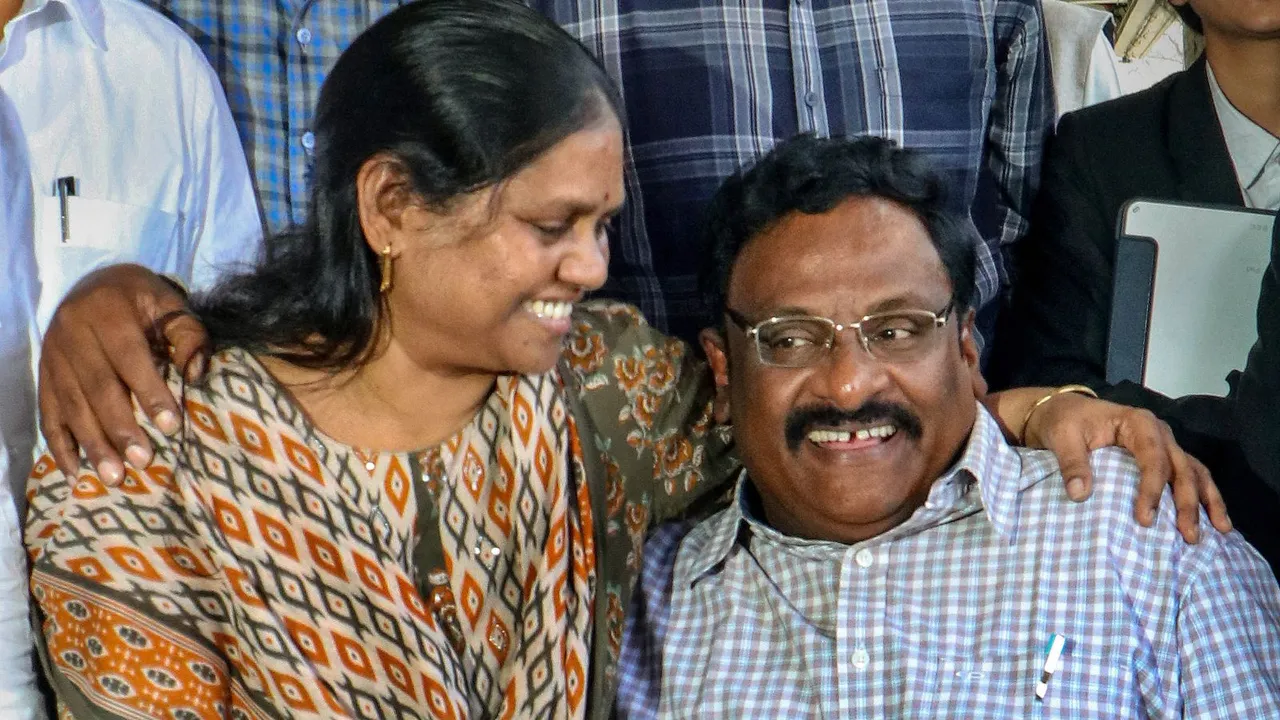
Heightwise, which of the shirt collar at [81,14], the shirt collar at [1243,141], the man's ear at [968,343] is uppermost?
the shirt collar at [81,14]

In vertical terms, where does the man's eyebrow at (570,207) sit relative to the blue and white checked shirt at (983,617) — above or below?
above

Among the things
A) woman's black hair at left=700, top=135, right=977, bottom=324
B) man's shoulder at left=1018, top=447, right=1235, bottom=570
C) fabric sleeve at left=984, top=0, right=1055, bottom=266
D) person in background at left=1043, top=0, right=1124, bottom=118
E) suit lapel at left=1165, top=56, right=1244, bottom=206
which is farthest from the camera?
person in background at left=1043, top=0, right=1124, bottom=118

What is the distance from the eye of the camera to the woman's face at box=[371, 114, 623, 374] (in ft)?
5.73

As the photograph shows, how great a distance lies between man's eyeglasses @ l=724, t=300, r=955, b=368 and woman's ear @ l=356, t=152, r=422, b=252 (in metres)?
0.50

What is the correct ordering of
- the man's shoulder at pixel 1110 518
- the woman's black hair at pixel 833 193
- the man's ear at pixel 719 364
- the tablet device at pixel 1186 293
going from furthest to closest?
the tablet device at pixel 1186 293, the man's ear at pixel 719 364, the woman's black hair at pixel 833 193, the man's shoulder at pixel 1110 518

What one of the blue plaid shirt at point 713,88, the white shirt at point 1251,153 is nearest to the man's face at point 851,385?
the blue plaid shirt at point 713,88

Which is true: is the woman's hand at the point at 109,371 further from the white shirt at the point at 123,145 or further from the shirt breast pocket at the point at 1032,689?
the shirt breast pocket at the point at 1032,689

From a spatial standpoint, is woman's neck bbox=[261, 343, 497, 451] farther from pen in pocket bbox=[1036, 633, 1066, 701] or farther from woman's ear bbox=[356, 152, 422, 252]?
pen in pocket bbox=[1036, 633, 1066, 701]

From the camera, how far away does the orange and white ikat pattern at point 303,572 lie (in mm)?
1703

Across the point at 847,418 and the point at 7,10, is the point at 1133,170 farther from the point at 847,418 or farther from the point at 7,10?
the point at 7,10

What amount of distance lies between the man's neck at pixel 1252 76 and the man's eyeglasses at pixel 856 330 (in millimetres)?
908

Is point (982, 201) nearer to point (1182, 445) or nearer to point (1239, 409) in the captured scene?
point (1182, 445)

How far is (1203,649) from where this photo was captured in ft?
5.69

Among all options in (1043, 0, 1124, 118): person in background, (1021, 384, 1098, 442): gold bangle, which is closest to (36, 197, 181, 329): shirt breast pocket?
(1021, 384, 1098, 442): gold bangle
